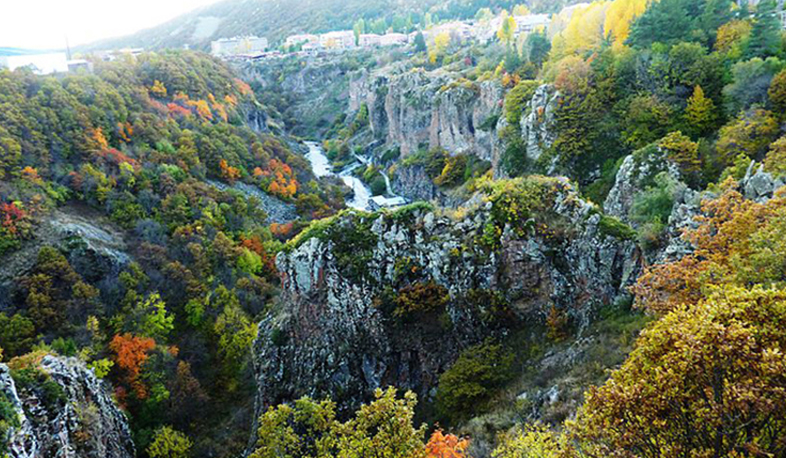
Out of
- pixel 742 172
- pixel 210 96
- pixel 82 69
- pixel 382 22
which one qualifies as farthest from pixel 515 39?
pixel 382 22

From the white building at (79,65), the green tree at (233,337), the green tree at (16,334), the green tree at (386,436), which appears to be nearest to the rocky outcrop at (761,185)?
the green tree at (386,436)

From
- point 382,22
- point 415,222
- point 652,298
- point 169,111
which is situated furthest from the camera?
point 382,22

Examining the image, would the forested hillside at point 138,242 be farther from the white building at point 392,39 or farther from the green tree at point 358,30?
the green tree at point 358,30

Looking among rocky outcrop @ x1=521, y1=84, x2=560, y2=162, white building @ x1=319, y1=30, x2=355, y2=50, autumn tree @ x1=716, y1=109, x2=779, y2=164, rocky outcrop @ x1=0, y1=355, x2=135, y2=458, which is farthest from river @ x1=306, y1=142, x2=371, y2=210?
white building @ x1=319, y1=30, x2=355, y2=50

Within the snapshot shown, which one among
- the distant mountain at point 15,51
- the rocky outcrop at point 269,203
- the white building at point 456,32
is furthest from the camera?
the white building at point 456,32

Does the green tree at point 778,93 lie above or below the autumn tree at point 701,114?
above

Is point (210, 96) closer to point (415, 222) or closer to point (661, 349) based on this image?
point (415, 222)

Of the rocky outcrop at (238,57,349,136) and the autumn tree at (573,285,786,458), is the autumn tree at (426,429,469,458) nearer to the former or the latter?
the autumn tree at (573,285,786,458)
